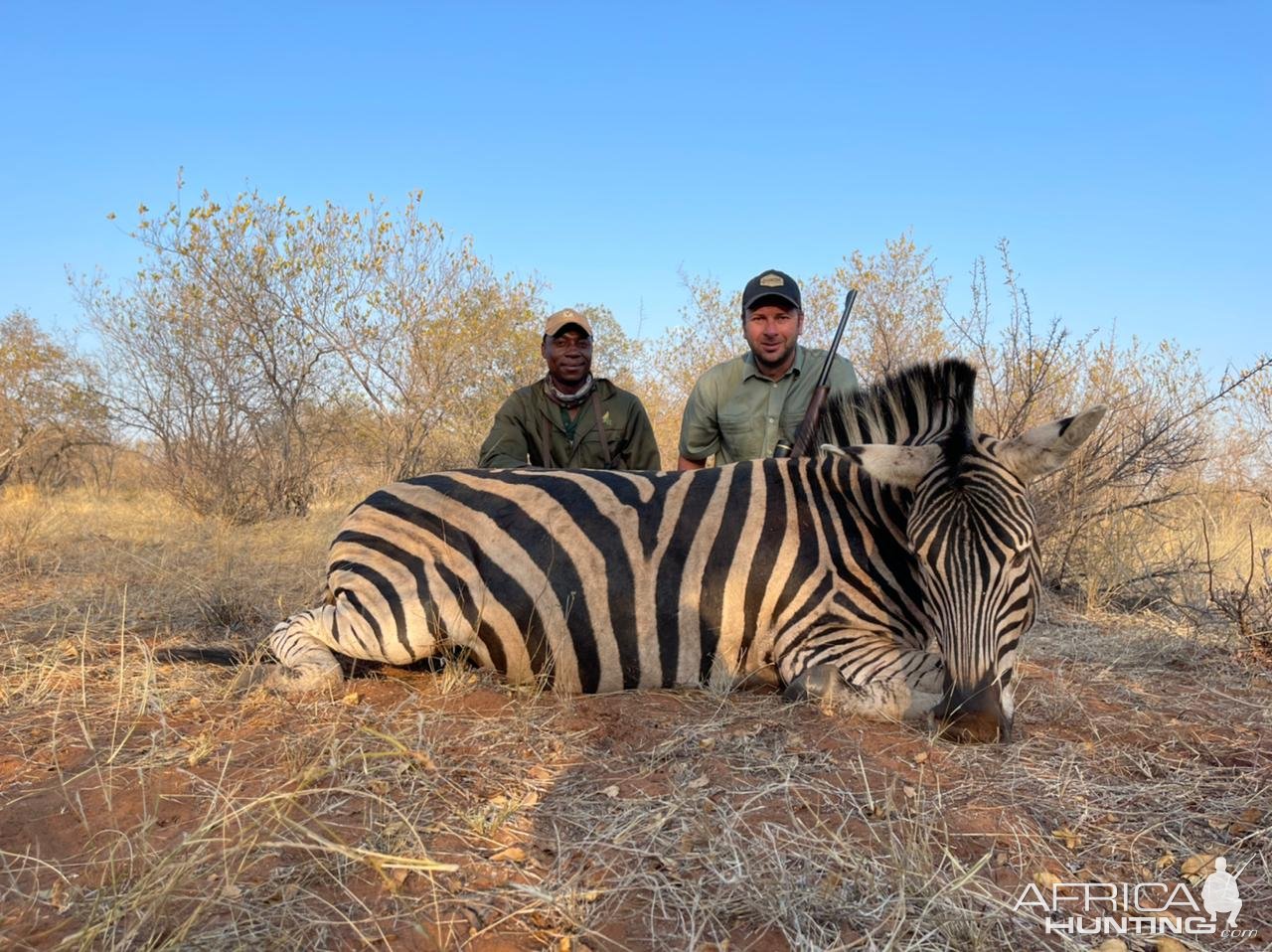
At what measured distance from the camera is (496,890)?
66.2 inches

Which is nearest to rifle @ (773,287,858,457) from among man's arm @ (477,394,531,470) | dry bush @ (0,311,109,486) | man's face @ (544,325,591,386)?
man's face @ (544,325,591,386)

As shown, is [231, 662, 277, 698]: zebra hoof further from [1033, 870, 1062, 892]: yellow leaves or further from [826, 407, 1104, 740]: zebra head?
[1033, 870, 1062, 892]: yellow leaves

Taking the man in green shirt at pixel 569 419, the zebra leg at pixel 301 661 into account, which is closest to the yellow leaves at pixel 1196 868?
the zebra leg at pixel 301 661

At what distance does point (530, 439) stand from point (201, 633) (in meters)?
2.50

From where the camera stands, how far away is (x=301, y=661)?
3002mm

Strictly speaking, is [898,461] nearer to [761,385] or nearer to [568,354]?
[761,385]

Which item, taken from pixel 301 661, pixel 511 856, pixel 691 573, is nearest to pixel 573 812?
pixel 511 856

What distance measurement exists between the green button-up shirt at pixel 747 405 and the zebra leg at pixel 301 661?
9.08 feet

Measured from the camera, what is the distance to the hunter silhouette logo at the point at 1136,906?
5.48 ft

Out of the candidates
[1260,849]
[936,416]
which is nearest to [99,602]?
[936,416]

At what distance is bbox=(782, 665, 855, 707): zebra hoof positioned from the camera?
9.09 feet

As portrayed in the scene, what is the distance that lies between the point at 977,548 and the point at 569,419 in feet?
12.4

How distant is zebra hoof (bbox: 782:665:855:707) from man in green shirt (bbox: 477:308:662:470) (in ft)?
9.93

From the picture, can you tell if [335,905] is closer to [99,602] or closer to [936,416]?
[936,416]
